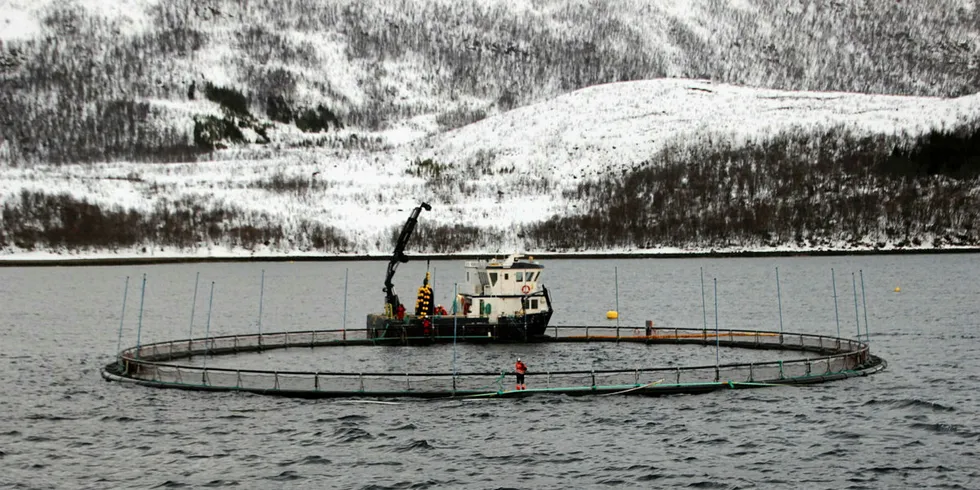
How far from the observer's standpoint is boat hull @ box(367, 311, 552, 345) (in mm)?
92375

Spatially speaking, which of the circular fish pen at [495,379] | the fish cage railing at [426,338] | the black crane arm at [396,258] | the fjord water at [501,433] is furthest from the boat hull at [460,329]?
the circular fish pen at [495,379]

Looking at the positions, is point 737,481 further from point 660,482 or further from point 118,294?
point 118,294

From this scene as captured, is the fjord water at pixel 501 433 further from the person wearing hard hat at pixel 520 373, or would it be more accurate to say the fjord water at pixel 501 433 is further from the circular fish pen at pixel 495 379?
the person wearing hard hat at pixel 520 373

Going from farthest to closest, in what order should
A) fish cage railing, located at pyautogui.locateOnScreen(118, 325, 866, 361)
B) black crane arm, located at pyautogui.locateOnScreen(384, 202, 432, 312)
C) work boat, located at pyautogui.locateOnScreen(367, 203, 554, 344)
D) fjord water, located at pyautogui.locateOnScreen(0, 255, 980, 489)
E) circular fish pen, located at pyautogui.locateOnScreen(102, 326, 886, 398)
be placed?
black crane arm, located at pyautogui.locateOnScreen(384, 202, 432, 312)
work boat, located at pyautogui.locateOnScreen(367, 203, 554, 344)
fish cage railing, located at pyautogui.locateOnScreen(118, 325, 866, 361)
circular fish pen, located at pyautogui.locateOnScreen(102, 326, 886, 398)
fjord water, located at pyautogui.locateOnScreen(0, 255, 980, 489)

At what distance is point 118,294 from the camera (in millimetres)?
195500

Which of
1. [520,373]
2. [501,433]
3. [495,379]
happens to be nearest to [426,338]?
[495,379]

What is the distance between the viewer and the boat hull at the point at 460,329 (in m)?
92.4

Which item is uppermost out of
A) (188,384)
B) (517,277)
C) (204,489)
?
(517,277)

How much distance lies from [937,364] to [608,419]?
109ft

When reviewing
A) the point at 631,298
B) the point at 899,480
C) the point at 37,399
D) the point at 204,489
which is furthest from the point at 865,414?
the point at 631,298

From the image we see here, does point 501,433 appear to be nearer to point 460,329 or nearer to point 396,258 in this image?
point 460,329

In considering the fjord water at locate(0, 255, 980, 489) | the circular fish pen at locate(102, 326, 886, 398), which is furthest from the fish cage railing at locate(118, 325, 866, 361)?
the circular fish pen at locate(102, 326, 886, 398)

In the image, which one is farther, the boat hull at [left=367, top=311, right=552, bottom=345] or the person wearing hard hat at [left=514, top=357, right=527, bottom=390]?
the boat hull at [left=367, top=311, right=552, bottom=345]

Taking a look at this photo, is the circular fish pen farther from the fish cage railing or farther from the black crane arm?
the black crane arm
